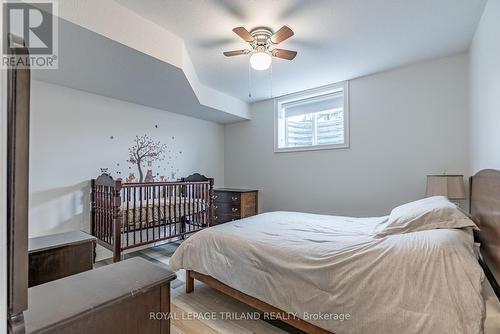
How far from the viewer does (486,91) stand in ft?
6.49

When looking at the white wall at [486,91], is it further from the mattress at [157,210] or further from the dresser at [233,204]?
the mattress at [157,210]

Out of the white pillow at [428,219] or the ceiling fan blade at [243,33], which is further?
the ceiling fan blade at [243,33]

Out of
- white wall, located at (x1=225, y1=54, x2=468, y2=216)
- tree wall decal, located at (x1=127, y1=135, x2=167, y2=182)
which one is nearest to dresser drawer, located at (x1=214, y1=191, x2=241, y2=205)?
white wall, located at (x1=225, y1=54, x2=468, y2=216)

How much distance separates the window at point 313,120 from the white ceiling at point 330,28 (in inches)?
23.3

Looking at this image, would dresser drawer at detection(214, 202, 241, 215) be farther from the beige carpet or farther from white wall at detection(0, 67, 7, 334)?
white wall at detection(0, 67, 7, 334)

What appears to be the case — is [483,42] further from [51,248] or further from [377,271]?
[51,248]

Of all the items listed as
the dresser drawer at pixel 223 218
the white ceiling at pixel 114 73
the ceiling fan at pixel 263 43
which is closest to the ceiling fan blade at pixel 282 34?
the ceiling fan at pixel 263 43

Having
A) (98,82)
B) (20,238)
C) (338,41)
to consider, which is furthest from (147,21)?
(20,238)

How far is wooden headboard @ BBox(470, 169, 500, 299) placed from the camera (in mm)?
1316

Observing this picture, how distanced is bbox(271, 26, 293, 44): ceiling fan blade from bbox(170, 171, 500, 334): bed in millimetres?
1786

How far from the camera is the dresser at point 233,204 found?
433 centimetres

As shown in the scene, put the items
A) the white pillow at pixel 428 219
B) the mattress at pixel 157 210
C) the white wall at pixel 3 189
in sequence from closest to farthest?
the white wall at pixel 3 189
the white pillow at pixel 428 219
the mattress at pixel 157 210

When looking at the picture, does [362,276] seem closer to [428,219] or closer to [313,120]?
[428,219]

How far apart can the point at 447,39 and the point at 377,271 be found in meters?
2.69
